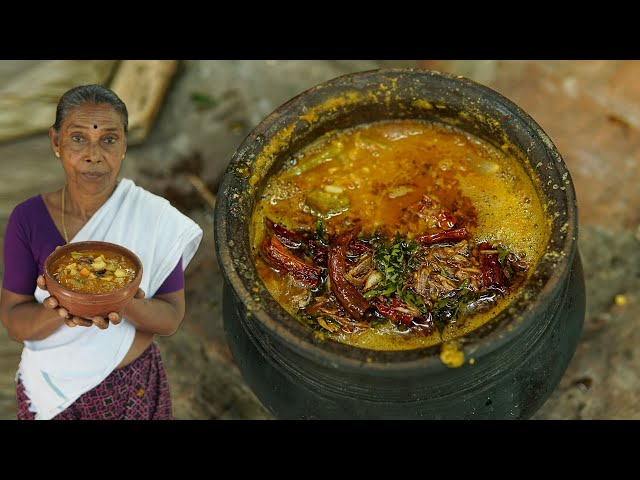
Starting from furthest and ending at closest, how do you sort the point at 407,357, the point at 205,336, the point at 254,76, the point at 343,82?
the point at 254,76 < the point at 205,336 < the point at 343,82 < the point at 407,357

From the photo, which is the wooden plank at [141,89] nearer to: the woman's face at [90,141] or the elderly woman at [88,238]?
the elderly woman at [88,238]

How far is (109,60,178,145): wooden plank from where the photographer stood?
655 cm

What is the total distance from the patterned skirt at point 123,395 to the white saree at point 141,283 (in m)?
0.12

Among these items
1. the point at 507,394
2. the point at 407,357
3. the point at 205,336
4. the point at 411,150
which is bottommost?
the point at 205,336

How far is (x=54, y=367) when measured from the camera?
406 cm

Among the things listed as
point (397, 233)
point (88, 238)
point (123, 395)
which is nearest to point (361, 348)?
point (397, 233)

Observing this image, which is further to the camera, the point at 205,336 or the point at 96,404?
the point at 205,336

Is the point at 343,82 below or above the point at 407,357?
above

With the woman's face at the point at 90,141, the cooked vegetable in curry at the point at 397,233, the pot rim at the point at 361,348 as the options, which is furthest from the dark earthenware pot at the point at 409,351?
the woman's face at the point at 90,141

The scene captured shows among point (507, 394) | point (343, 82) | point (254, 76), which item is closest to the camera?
point (507, 394)

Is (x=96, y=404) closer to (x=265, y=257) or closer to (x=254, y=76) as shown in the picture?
(x=265, y=257)

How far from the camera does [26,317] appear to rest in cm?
389

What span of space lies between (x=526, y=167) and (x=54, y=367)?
226 cm

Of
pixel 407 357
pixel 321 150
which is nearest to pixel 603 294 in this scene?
pixel 321 150
